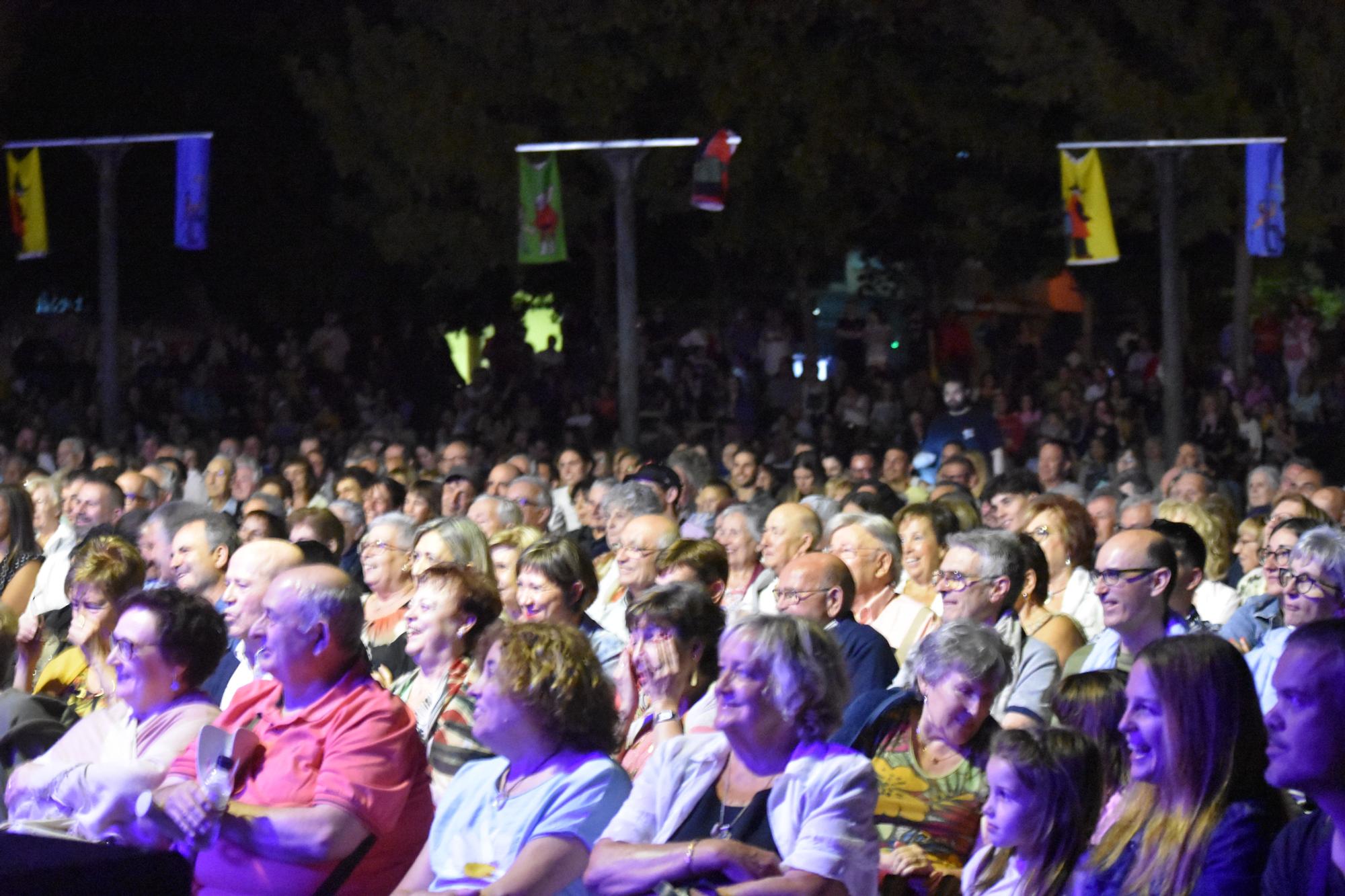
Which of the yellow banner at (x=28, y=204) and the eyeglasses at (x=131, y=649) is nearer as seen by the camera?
the eyeglasses at (x=131, y=649)

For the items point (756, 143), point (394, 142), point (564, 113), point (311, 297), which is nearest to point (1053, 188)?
point (756, 143)

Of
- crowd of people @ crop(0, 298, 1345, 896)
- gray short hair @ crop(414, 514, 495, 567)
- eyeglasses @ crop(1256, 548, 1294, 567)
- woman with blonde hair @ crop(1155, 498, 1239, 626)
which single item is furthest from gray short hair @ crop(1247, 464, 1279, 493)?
gray short hair @ crop(414, 514, 495, 567)

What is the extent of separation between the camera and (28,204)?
2200 cm

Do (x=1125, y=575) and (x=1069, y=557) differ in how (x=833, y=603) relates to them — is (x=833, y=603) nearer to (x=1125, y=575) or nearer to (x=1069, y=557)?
(x=1125, y=575)

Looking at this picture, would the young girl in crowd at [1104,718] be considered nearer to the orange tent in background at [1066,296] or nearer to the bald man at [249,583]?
the bald man at [249,583]

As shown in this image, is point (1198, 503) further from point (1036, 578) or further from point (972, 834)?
point (972, 834)

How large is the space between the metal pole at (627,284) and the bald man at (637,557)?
10.2m

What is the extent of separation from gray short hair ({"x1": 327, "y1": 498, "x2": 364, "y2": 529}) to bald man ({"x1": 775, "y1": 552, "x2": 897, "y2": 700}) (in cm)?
507

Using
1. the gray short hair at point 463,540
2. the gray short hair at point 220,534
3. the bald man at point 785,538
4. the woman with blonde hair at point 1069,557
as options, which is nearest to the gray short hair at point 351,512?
the gray short hair at point 220,534

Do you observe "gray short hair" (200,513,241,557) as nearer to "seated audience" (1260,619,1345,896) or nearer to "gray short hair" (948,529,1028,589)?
"gray short hair" (948,529,1028,589)

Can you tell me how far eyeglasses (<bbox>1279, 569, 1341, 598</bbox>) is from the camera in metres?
6.70

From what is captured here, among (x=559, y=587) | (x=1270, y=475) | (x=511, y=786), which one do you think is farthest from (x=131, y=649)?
(x=1270, y=475)

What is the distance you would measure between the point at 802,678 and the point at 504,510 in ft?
19.2

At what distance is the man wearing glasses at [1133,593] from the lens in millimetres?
7008
